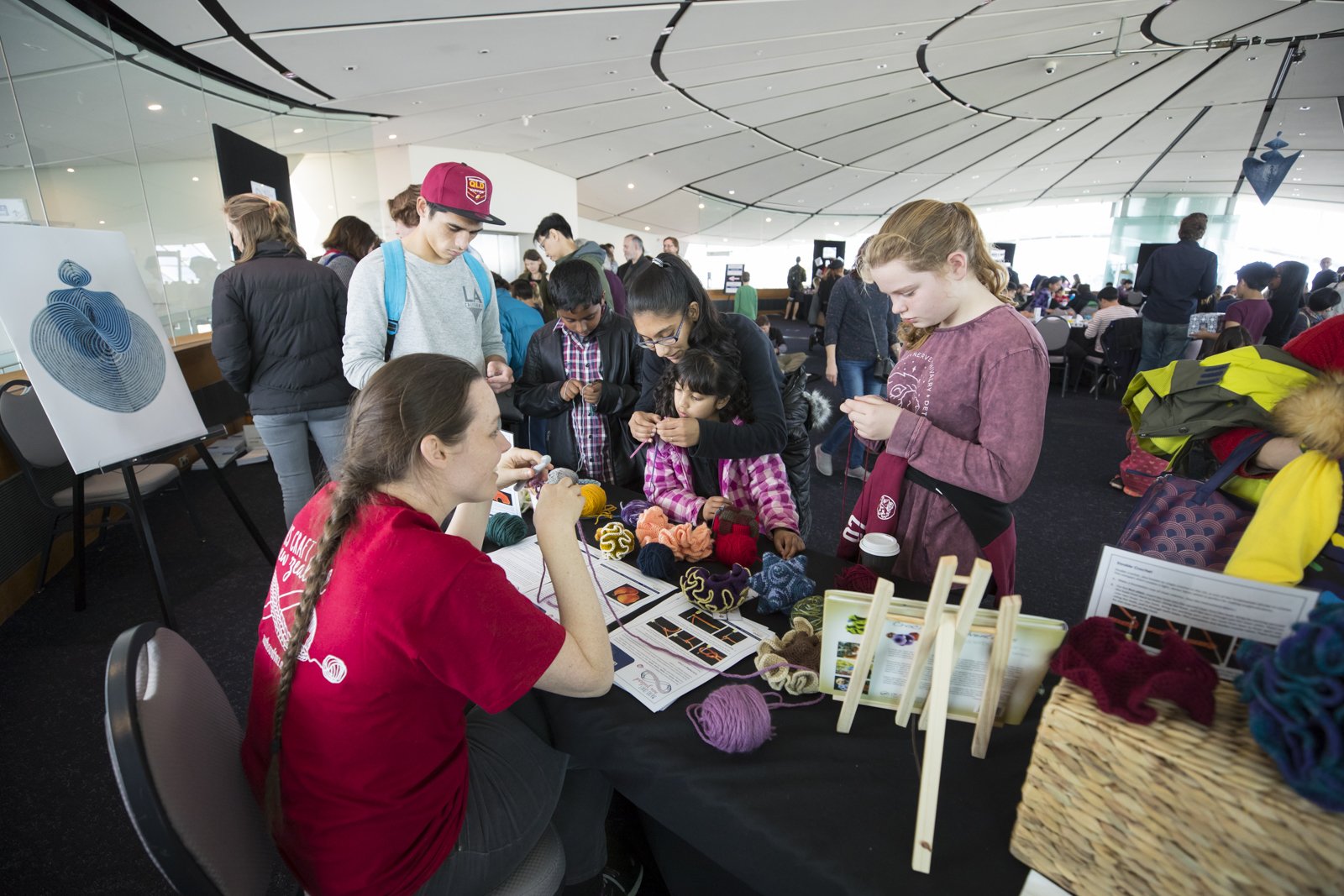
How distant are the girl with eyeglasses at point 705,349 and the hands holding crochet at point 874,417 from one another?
13.7 inches

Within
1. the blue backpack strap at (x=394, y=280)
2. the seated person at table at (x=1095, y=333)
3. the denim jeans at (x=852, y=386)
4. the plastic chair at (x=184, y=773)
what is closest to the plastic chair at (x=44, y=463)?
A: the blue backpack strap at (x=394, y=280)

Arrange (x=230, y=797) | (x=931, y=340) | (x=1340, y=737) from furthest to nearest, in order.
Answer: (x=931, y=340), (x=230, y=797), (x=1340, y=737)

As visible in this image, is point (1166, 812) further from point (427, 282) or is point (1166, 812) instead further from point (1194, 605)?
point (427, 282)

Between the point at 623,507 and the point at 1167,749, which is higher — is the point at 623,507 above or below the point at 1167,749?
below

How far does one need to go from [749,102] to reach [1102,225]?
47.6 feet

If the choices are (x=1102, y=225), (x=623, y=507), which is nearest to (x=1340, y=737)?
(x=623, y=507)

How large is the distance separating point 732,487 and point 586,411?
2.40 feet

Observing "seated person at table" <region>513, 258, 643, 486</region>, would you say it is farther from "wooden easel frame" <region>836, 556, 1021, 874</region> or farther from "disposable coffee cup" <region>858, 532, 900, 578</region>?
"wooden easel frame" <region>836, 556, 1021, 874</region>

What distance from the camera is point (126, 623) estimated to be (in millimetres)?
2580

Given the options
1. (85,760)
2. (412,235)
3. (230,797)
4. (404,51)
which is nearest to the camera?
(230,797)

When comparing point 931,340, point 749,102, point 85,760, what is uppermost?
point 749,102

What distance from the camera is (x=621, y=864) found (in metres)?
Answer: 1.46

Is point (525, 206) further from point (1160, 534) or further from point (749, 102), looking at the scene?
point (1160, 534)

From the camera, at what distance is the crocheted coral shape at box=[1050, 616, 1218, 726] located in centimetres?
61
